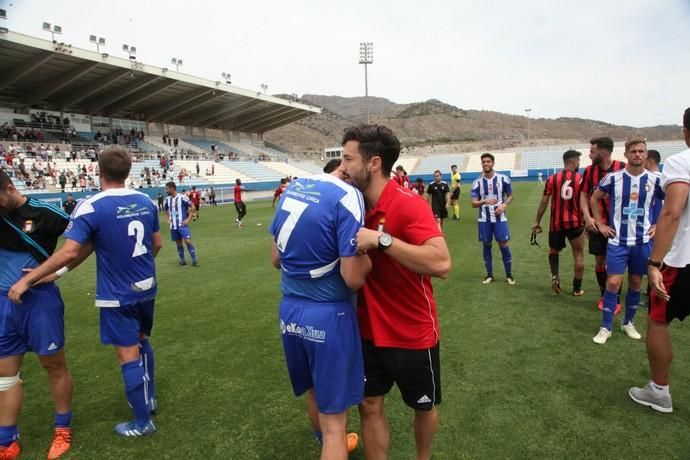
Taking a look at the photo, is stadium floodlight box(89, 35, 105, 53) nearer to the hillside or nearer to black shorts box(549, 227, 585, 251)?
black shorts box(549, 227, 585, 251)

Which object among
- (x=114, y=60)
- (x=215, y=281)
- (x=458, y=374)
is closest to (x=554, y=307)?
(x=458, y=374)

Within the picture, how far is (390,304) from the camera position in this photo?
2361mm

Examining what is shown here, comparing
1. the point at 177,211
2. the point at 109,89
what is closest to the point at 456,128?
the point at 109,89

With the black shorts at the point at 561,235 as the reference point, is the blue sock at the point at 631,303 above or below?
below

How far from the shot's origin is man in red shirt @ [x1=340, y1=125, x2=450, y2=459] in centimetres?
223

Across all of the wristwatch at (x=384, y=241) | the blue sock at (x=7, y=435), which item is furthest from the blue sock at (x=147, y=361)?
the wristwatch at (x=384, y=241)

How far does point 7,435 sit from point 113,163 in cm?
214

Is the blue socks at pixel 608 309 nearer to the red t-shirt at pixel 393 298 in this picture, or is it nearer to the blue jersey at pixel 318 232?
the red t-shirt at pixel 393 298

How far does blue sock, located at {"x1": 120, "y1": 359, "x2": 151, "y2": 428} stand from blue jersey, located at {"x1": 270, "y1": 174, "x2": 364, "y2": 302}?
1.78 meters

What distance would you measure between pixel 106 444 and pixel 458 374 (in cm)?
312

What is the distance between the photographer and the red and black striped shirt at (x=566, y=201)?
618cm

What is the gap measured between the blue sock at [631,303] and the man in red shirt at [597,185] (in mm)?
835

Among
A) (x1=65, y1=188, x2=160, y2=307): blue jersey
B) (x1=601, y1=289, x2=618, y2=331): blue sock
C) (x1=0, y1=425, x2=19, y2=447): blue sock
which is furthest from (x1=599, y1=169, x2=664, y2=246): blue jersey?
(x1=0, y1=425, x2=19, y2=447): blue sock

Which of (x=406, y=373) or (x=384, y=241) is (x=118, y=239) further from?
(x=406, y=373)
